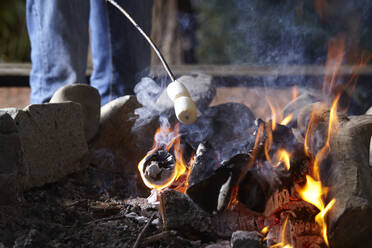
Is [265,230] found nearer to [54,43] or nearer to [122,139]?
[122,139]

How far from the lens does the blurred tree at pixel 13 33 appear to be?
6324 mm

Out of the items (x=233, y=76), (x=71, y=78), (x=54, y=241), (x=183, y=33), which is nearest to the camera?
(x=54, y=241)

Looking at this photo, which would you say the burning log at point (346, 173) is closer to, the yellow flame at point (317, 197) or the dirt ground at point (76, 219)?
the yellow flame at point (317, 197)

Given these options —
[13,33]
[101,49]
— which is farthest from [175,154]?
[13,33]

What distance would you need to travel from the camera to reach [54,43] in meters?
3.21

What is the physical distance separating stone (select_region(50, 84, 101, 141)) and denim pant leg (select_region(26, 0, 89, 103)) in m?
0.56

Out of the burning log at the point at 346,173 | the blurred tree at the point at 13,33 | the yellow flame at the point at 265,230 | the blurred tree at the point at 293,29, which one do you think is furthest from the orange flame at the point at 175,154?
the blurred tree at the point at 13,33

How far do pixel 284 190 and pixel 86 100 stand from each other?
52.3 inches

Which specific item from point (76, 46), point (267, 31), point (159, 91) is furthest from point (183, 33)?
point (159, 91)

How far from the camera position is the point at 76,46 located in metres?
3.28

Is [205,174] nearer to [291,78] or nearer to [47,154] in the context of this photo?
[47,154]

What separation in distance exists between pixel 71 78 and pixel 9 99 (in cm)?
137

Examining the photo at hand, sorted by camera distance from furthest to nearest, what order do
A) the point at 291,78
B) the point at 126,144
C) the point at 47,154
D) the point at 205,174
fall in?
the point at 291,78 → the point at 126,144 → the point at 47,154 → the point at 205,174

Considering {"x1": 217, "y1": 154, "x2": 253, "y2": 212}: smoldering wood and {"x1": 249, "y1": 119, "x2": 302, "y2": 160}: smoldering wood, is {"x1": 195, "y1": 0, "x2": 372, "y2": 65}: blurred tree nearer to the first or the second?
{"x1": 249, "y1": 119, "x2": 302, "y2": 160}: smoldering wood
